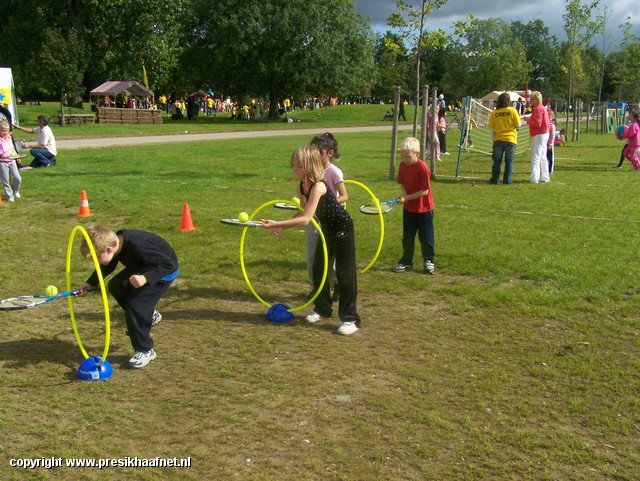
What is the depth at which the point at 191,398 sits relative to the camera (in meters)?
4.96

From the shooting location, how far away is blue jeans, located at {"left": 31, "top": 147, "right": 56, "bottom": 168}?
18.7 meters

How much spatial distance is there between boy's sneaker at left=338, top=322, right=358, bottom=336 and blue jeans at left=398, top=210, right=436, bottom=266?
7.87 feet

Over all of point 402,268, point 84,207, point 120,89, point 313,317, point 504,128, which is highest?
point 120,89

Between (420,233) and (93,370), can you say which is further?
(420,233)

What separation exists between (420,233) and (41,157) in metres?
14.6

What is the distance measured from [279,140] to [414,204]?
24.1 m

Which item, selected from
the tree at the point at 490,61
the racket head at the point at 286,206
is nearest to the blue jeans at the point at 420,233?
the racket head at the point at 286,206

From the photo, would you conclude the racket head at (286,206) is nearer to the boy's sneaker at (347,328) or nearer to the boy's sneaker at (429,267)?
the boy's sneaker at (347,328)

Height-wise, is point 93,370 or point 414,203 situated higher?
point 414,203

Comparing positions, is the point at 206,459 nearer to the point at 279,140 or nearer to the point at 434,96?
the point at 434,96

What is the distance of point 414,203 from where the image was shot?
8.30 m

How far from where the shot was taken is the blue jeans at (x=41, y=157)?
18719mm

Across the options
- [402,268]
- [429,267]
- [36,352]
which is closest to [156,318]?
[36,352]

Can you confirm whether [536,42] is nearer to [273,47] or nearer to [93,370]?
[273,47]
